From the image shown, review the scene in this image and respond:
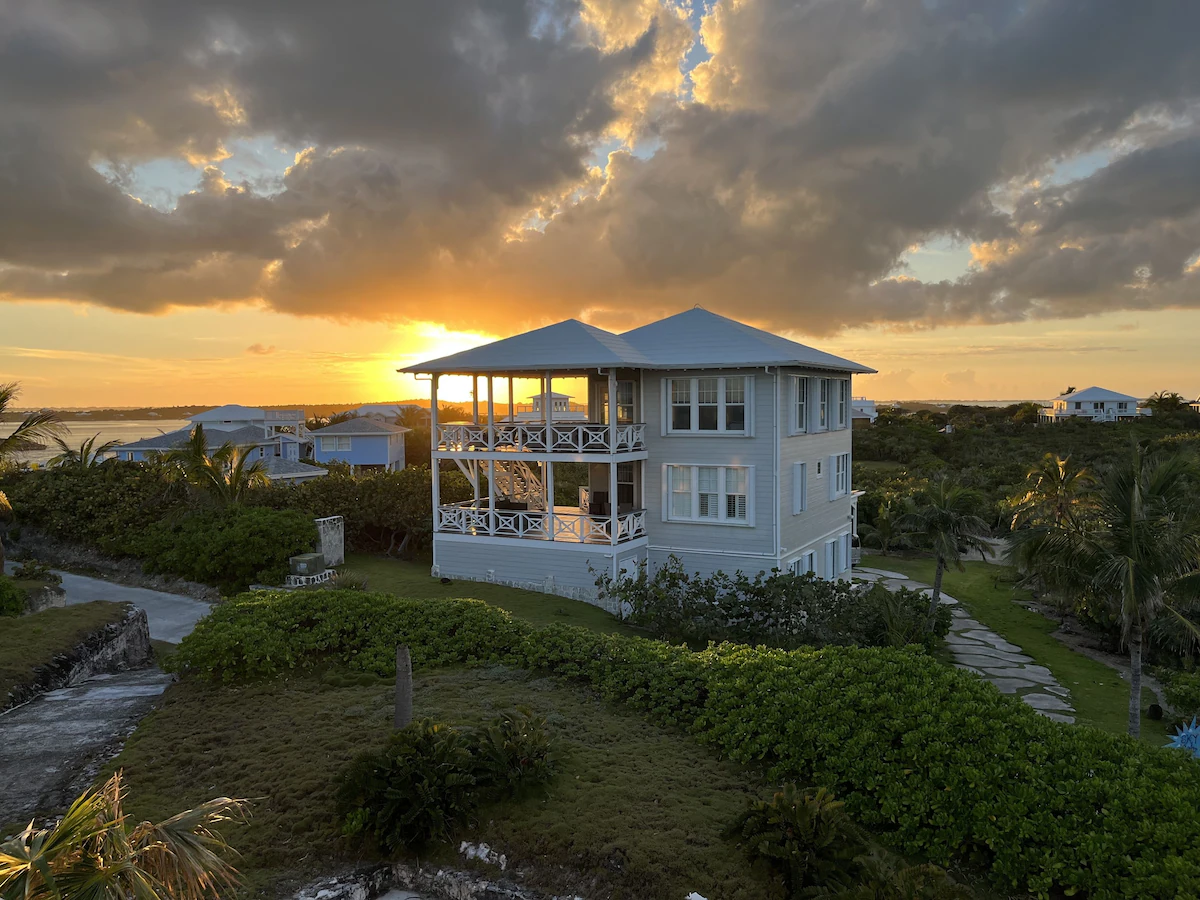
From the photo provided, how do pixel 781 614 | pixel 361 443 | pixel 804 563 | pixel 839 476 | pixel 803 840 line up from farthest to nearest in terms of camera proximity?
pixel 361 443
pixel 839 476
pixel 804 563
pixel 781 614
pixel 803 840

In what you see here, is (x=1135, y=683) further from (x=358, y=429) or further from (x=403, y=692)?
(x=358, y=429)

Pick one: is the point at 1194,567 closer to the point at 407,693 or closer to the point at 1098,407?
the point at 407,693

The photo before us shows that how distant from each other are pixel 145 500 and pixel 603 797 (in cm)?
2010

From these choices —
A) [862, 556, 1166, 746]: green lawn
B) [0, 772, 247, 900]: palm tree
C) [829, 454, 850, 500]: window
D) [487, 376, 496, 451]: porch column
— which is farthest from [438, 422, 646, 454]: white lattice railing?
[0, 772, 247, 900]: palm tree

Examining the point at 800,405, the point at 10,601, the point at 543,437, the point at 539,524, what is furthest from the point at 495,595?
the point at 10,601

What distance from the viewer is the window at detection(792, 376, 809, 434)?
66.5 feet

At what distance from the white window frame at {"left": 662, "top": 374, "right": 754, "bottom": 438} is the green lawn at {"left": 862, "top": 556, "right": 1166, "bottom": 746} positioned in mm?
8278

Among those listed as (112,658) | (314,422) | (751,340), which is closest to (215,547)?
(112,658)

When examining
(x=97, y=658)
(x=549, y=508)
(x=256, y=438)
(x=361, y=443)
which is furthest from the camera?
(x=256, y=438)

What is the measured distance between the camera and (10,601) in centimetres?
1541

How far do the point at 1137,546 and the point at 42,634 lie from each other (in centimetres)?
1782

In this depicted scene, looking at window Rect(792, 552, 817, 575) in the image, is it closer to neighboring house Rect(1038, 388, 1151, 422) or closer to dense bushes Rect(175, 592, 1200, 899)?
dense bushes Rect(175, 592, 1200, 899)

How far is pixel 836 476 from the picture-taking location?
24.4 metres

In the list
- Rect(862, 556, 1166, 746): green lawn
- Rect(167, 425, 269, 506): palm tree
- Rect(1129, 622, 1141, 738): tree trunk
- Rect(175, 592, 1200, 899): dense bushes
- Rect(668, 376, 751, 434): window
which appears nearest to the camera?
Rect(175, 592, 1200, 899): dense bushes
